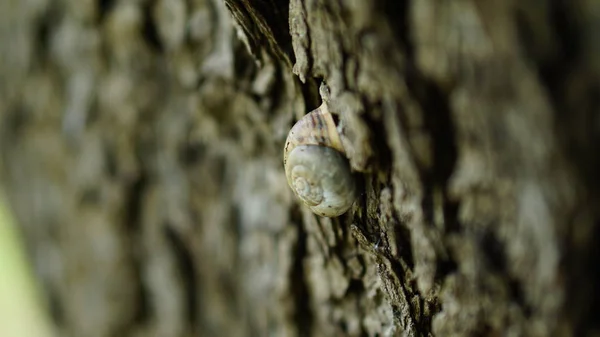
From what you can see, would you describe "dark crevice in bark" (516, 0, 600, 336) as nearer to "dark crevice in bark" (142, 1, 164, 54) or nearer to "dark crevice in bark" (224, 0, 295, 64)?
"dark crevice in bark" (224, 0, 295, 64)

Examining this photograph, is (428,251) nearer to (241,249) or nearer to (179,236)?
(241,249)

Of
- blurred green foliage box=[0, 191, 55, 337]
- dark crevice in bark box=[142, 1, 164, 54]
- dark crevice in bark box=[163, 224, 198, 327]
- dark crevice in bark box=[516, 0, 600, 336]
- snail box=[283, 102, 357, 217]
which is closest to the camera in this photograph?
snail box=[283, 102, 357, 217]

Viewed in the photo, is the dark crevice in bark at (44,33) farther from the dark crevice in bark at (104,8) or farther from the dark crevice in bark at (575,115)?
the dark crevice in bark at (575,115)

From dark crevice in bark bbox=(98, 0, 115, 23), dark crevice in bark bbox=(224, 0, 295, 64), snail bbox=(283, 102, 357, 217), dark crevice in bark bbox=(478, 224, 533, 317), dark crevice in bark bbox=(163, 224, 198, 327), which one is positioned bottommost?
dark crevice in bark bbox=(478, 224, 533, 317)

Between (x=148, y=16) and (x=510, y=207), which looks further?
(x=148, y=16)

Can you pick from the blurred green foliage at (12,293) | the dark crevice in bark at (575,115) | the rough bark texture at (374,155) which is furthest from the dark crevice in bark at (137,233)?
the blurred green foliage at (12,293)

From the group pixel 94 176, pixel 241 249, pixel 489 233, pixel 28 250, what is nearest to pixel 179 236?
pixel 241 249

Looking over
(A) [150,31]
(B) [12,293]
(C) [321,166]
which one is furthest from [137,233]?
(B) [12,293]

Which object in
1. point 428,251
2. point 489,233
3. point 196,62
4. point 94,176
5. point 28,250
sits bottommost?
point 489,233

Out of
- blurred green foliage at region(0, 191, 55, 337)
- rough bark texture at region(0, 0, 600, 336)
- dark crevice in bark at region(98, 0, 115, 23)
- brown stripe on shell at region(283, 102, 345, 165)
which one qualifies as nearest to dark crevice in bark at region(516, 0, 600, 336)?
rough bark texture at region(0, 0, 600, 336)
